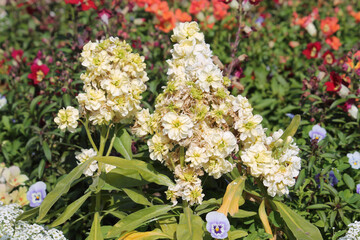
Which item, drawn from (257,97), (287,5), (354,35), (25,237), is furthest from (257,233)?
(287,5)

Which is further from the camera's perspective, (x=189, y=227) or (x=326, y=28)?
(x=326, y=28)

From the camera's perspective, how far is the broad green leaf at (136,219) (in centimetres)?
213

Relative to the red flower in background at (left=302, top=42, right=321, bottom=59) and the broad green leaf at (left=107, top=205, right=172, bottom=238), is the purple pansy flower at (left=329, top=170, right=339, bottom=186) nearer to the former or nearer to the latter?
the broad green leaf at (left=107, top=205, right=172, bottom=238)

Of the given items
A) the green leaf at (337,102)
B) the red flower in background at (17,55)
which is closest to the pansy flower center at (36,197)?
the red flower in background at (17,55)

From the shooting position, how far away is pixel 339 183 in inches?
107

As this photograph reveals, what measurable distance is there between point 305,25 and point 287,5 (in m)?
1.28

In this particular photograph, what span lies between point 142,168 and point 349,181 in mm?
1222

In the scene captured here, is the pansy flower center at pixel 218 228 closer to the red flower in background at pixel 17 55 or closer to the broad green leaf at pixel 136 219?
the broad green leaf at pixel 136 219

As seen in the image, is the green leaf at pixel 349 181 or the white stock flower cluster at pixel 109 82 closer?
the white stock flower cluster at pixel 109 82

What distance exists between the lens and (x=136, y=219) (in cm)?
217

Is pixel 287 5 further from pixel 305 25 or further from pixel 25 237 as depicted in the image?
pixel 25 237

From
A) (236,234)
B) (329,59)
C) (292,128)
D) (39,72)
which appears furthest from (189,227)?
(329,59)

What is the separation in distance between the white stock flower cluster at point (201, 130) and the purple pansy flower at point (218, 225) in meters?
0.10

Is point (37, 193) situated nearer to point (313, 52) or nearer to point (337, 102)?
point (337, 102)
